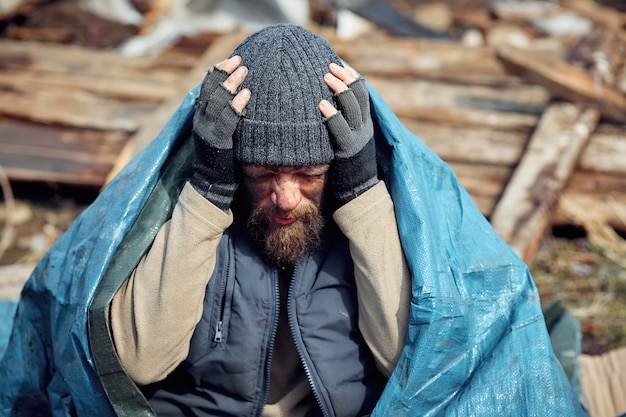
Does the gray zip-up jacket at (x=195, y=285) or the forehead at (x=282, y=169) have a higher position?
the forehead at (x=282, y=169)

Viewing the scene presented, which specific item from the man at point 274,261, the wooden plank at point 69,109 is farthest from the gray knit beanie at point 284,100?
the wooden plank at point 69,109

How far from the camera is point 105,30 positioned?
719 cm

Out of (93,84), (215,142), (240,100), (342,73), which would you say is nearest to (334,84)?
(342,73)

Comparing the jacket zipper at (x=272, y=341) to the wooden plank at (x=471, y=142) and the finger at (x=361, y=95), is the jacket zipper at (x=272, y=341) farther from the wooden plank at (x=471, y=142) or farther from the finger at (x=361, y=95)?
the wooden plank at (x=471, y=142)

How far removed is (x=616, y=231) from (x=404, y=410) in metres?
2.81

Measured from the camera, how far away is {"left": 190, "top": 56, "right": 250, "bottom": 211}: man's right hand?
7.42ft

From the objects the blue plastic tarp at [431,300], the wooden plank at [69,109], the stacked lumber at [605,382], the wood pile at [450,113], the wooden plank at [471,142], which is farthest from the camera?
the wooden plank at [69,109]

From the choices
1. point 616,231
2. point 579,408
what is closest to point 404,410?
point 579,408

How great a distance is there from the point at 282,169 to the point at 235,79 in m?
0.30

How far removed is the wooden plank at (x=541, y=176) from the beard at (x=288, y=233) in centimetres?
171

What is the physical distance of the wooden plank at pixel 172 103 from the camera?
471 cm

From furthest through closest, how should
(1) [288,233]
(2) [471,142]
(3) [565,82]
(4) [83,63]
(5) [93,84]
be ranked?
(4) [83,63] → (5) [93,84] → (3) [565,82] → (2) [471,142] → (1) [288,233]

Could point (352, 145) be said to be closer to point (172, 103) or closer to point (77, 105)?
point (172, 103)

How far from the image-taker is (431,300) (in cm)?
231
